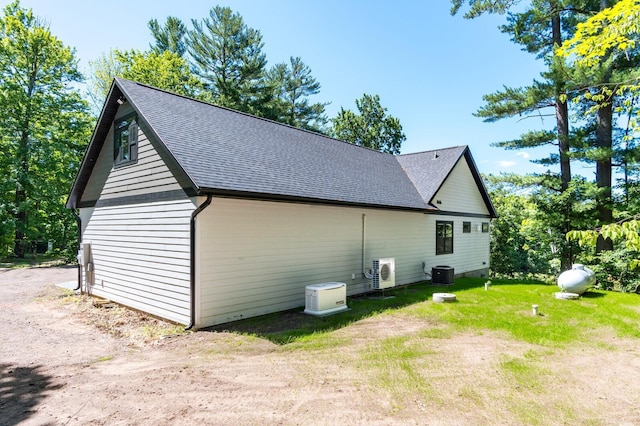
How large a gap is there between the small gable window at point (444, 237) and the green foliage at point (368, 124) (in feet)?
62.5

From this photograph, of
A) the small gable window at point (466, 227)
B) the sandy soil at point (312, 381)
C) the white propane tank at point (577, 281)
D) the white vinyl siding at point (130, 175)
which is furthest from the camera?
the small gable window at point (466, 227)

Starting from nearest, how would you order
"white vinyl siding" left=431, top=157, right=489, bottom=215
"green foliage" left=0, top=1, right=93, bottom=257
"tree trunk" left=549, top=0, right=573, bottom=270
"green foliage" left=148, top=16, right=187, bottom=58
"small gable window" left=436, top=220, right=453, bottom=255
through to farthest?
"small gable window" left=436, top=220, right=453, bottom=255 → "white vinyl siding" left=431, top=157, right=489, bottom=215 → "tree trunk" left=549, top=0, right=573, bottom=270 → "green foliage" left=0, top=1, right=93, bottom=257 → "green foliage" left=148, top=16, right=187, bottom=58

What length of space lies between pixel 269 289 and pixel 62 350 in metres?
3.95

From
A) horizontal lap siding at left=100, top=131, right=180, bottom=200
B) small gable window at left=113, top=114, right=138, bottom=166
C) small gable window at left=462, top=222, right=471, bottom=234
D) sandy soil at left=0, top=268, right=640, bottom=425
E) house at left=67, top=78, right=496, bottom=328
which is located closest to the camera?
sandy soil at left=0, top=268, right=640, bottom=425

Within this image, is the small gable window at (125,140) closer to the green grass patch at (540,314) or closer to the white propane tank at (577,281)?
the green grass patch at (540,314)

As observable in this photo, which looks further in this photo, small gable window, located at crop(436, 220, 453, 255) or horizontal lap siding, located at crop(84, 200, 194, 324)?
small gable window, located at crop(436, 220, 453, 255)

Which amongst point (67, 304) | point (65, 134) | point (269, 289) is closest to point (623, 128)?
point (269, 289)

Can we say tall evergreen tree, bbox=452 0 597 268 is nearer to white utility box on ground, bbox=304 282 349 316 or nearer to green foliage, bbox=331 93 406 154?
white utility box on ground, bbox=304 282 349 316

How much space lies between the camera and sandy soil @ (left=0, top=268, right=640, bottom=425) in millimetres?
3711

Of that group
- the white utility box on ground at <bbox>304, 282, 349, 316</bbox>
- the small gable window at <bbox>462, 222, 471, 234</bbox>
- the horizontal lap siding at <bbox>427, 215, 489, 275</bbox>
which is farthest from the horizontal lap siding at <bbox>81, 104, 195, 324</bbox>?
the small gable window at <bbox>462, 222, 471, 234</bbox>

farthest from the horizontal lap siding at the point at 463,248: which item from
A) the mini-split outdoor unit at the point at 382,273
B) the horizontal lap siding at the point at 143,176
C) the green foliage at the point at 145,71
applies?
the green foliage at the point at 145,71

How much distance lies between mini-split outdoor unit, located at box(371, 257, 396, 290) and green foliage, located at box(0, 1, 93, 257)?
18.8m

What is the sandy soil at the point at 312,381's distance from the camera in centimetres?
371

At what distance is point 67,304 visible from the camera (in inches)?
382
